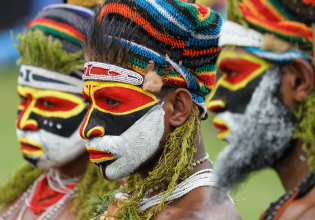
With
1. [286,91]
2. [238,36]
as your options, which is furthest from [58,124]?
[286,91]

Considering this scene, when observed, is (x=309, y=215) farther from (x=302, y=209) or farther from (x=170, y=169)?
(x=170, y=169)

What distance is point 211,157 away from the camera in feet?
34.8

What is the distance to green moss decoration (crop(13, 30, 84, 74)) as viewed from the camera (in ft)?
11.2

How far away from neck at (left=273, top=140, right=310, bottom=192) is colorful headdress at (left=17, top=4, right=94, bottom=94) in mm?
1851

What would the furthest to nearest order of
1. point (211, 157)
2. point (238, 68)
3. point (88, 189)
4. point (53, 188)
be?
point (211, 157), point (53, 188), point (88, 189), point (238, 68)

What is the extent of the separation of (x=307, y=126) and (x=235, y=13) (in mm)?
906

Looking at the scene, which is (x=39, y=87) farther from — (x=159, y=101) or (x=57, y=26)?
(x=159, y=101)

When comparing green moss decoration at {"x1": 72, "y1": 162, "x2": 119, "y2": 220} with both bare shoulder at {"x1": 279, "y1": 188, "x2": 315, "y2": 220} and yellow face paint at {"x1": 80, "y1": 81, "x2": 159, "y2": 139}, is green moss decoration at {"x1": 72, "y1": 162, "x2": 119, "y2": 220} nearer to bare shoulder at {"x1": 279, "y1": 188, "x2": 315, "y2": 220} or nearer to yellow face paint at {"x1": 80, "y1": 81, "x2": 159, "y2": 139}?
yellow face paint at {"x1": 80, "y1": 81, "x2": 159, "y2": 139}

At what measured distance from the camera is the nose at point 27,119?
131 inches

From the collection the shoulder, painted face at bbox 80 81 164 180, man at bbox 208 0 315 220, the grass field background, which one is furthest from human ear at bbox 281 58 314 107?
the grass field background

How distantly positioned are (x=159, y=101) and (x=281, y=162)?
769 mm

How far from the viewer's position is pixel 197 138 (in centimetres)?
233

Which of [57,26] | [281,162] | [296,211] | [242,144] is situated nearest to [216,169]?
[242,144]

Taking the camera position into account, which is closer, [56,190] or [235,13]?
[235,13]
